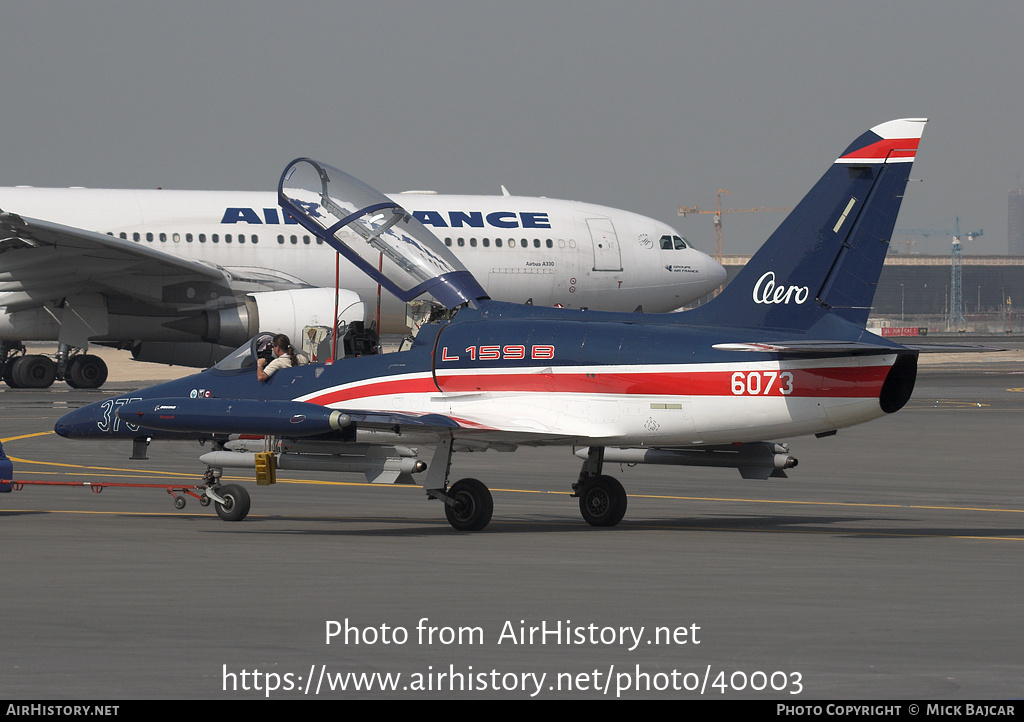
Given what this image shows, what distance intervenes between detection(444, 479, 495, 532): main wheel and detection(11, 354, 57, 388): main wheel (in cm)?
2834

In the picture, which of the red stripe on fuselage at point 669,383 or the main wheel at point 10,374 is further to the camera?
the main wheel at point 10,374

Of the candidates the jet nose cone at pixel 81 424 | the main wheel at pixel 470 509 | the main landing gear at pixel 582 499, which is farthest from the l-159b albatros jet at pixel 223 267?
the main wheel at pixel 470 509

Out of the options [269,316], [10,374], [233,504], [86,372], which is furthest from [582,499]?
[10,374]

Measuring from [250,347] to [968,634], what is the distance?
9441 mm

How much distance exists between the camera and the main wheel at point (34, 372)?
131ft

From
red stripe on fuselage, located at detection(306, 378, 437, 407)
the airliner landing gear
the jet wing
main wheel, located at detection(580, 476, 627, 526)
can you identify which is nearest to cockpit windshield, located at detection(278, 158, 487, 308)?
red stripe on fuselage, located at detection(306, 378, 437, 407)

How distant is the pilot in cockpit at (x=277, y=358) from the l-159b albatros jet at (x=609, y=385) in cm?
16

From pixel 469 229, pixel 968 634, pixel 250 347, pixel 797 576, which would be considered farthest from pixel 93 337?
pixel 968 634

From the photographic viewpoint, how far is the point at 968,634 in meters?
8.71

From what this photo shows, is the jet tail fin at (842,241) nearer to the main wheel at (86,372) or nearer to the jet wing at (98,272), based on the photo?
the jet wing at (98,272)

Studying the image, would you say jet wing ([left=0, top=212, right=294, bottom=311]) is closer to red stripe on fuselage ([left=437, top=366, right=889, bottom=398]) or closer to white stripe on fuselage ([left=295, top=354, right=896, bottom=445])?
white stripe on fuselage ([left=295, top=354, right=896, bottom=445])

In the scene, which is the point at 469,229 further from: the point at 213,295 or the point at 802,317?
the point at 802,317

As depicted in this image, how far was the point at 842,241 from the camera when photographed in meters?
14.3

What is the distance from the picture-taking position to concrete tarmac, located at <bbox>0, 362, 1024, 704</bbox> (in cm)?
749
